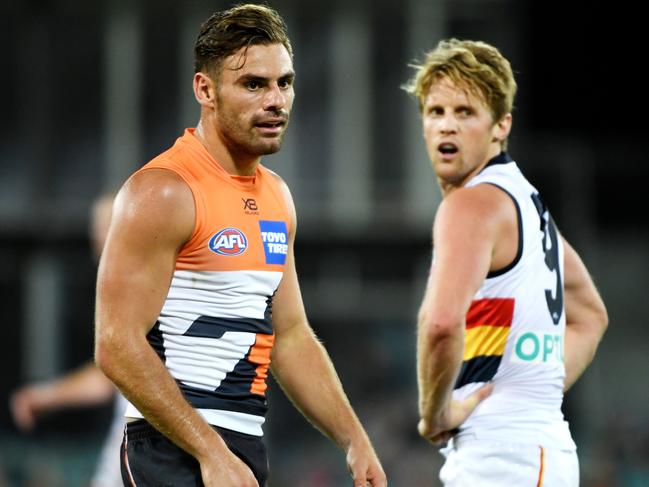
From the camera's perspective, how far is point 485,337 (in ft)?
15.1

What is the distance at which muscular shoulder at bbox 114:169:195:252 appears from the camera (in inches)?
150

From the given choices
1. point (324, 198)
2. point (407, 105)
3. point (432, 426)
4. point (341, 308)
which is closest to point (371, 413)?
point (341, 308)

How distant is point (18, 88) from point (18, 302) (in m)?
2.97

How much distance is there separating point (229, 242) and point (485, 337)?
1.11m

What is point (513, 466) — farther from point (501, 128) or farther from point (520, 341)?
point (501, 128)

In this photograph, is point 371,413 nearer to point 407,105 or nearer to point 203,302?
point 407,105

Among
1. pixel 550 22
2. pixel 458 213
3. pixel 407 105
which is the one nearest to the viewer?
pixel 458 213

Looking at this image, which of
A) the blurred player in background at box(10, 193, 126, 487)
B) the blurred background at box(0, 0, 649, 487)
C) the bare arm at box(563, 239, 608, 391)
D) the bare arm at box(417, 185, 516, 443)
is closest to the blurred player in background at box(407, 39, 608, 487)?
the bare arm at box(417, 185, 516, 443)

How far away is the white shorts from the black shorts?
2.80 ft

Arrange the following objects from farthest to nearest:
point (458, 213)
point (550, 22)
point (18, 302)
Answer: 1. point (550, 22)
2. point (18, 302)
3. point (458, 213)

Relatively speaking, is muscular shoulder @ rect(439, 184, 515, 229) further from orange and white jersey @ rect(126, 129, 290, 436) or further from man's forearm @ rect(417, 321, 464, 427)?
orange and white jersey @ rect(126, 129, 290, 436)

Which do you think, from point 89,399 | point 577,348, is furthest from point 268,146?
point 89,399

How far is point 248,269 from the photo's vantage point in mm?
4070

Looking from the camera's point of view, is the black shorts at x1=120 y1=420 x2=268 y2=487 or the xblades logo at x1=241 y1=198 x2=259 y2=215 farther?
the xblades logo at x1=241 y1=198 x2=259 y2=215
